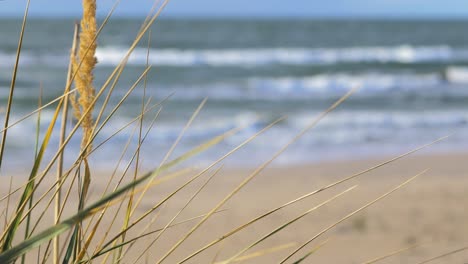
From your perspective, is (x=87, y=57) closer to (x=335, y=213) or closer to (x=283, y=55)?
(x=335, y=213)

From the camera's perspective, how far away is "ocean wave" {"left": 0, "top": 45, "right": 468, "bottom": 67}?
87.1 ft

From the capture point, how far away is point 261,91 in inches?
725

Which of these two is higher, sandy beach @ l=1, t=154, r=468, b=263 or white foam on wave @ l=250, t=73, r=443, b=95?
white foam on wave @ l=250, t=73, r=443, b=95

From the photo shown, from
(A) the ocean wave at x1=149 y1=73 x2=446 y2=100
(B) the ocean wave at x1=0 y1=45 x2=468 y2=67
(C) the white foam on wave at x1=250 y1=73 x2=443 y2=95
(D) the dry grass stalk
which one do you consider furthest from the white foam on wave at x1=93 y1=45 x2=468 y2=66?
(D) the dry grass stalk

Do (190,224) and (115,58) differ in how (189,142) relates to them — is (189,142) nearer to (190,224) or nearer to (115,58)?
(190,224)

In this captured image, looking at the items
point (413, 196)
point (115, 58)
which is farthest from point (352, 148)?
point (115, 58)

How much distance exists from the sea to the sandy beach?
0.69m

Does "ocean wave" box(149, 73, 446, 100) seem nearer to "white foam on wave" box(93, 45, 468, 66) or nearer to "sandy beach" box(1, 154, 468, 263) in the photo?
"white foam on wave" box(93, 45, 468, 66)

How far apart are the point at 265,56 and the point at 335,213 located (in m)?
23.6

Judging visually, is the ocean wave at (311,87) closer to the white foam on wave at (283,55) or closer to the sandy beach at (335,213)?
the white foam on wave at (283,55)

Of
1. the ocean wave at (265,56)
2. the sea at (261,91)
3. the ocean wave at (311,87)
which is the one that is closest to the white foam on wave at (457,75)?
the sea at (261,91)

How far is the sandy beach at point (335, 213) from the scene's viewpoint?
541 centimetres

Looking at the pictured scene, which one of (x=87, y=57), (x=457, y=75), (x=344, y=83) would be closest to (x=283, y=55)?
(x=457, y=75)

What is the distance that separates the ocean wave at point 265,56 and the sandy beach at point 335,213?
16868 millimetres
